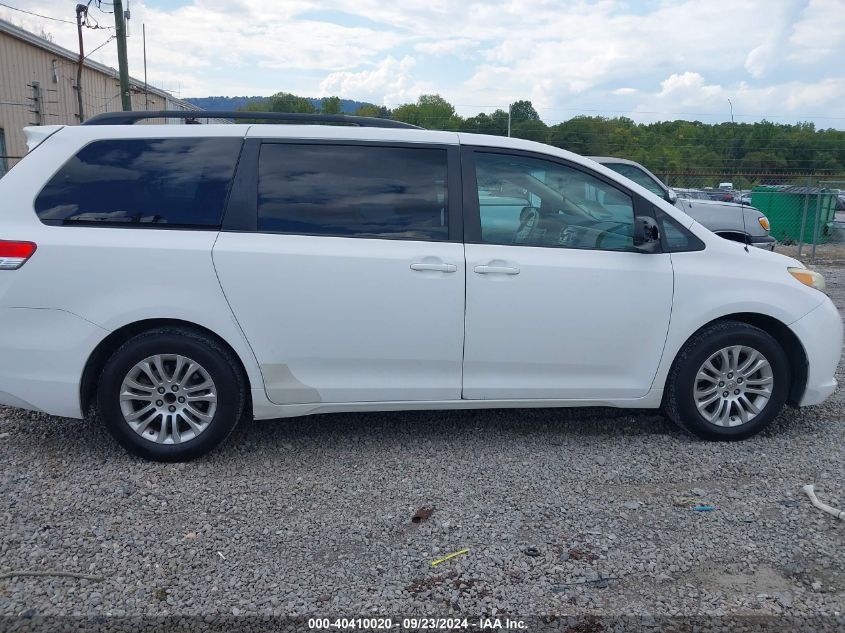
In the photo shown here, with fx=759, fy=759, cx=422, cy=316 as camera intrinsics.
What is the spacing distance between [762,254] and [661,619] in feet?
8.87

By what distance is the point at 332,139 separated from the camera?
4316 mm

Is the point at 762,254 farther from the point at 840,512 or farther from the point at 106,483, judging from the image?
the point at 106,483

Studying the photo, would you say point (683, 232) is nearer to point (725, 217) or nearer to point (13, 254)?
point (13, 254)

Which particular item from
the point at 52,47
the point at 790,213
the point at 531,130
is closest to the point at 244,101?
the point at 52,47

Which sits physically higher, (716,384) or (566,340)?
(566,340)

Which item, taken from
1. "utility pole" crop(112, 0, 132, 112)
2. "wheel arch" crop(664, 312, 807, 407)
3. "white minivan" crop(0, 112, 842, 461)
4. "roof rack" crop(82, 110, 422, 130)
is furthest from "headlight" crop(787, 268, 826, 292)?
"utility pole" crop(112, 0, 132, 112)

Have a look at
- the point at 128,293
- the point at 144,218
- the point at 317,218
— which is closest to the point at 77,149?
the point at 144,218

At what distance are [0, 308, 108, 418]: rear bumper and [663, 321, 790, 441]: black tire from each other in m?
3.27

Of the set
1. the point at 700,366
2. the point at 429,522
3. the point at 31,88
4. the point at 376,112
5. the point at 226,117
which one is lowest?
the point at 429,522

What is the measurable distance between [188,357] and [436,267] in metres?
1.43

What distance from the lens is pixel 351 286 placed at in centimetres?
414

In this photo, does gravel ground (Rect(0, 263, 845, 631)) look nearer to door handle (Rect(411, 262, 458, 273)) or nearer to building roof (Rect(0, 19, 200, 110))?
door handle (Rect(411, 262, 458, 273))

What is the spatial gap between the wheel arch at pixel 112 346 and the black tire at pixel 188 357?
3 cm

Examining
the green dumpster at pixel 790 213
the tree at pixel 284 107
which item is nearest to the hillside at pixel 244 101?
the tree at pixel 284 107
